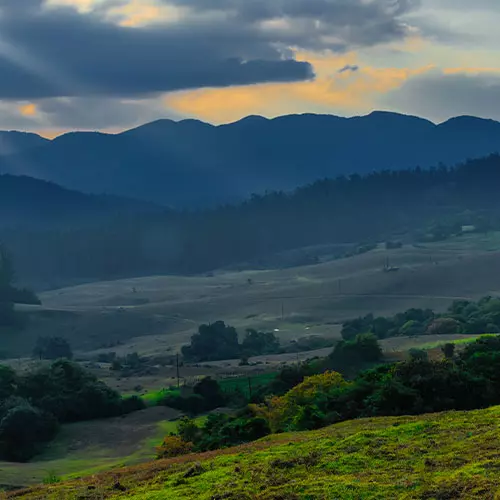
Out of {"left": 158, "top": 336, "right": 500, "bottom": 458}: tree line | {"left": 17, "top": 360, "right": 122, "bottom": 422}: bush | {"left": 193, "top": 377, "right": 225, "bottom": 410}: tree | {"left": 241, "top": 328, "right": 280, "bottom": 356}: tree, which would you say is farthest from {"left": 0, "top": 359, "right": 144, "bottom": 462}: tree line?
{"left": 241, "top": 328, "right": 280, "bottom": 356}: tree

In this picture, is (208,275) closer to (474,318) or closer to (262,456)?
(474,318)

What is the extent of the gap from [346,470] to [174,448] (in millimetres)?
15199

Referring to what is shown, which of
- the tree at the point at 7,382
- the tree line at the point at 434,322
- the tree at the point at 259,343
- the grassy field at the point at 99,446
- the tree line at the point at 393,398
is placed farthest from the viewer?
the tree at the point at 259,343

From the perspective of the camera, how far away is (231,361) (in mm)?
78625

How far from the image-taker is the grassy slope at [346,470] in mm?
14945

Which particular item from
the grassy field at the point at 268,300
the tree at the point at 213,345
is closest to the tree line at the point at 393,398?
the tree at the point at 213,345

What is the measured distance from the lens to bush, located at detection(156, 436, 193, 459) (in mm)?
30422

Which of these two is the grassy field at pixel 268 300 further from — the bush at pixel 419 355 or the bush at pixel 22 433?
the bush at pixel 22 433

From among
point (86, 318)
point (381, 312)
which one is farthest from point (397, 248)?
point (86, 318)

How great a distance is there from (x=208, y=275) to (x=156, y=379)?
102 metres

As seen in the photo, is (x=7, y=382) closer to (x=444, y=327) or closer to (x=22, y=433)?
(x=22, y=433)

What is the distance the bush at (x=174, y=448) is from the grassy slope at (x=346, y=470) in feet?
27.6

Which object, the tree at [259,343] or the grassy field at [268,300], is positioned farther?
the grassy field at [268,300]

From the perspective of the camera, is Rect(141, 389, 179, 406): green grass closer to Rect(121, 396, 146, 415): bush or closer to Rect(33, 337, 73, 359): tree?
Rect(121, 396, 146, 415): bush
